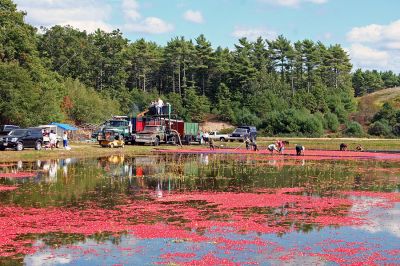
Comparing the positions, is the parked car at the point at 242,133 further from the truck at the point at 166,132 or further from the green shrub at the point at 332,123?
the green shrub at the point at 332,123

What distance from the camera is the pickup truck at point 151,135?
67875 millimetres

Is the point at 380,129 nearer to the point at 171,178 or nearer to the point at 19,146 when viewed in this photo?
the point at 19,146

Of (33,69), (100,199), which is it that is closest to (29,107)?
(33,69)

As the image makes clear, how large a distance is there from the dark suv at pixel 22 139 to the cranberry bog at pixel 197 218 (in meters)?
15.2

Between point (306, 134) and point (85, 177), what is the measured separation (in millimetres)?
73203

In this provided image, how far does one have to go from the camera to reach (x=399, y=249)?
15906mm

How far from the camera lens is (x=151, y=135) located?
223 ft

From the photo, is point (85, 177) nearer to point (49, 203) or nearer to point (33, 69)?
point (49, 203)

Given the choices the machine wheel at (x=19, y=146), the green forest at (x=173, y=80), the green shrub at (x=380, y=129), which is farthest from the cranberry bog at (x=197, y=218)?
the green shrub at (x=380, y=129)

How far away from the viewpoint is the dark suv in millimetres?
51000

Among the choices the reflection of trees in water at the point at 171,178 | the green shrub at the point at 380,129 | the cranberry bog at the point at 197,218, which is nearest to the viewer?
the cranberry bog at the point at 197,218

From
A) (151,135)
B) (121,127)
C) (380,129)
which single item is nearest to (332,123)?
(380,129)

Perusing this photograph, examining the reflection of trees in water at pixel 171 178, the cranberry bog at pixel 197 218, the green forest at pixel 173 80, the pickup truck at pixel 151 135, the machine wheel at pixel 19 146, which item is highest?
the green forest at pixel 173 80

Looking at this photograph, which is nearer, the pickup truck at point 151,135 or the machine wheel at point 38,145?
the machine wheel at point 38,145
